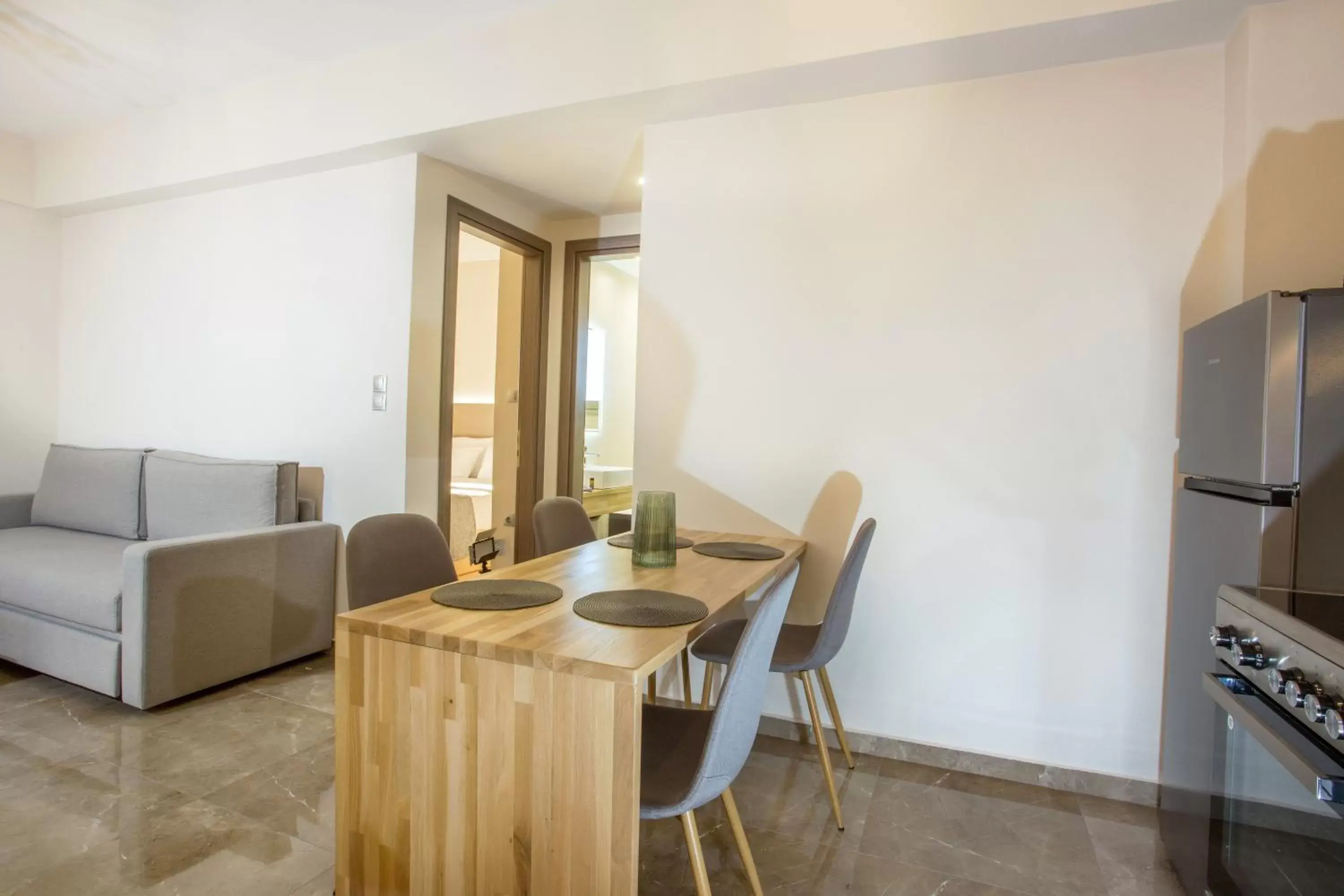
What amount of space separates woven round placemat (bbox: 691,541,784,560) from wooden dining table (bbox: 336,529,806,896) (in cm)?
70

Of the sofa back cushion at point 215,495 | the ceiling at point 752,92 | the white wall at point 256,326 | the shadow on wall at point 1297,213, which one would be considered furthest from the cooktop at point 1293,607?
the sofa back cushion at point 215,495

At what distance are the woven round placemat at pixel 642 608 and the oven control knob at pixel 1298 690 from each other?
0.98 meters

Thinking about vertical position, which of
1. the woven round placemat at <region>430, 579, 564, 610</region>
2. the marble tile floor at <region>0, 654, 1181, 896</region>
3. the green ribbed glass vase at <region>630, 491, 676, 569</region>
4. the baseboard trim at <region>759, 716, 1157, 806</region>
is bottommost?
the marble tile floor at <region>0, 654, 1181, 896</region>

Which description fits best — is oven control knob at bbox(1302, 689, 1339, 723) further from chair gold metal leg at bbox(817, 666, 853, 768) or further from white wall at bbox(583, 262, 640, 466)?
white wall at bbox(583, 262, 640, 466)

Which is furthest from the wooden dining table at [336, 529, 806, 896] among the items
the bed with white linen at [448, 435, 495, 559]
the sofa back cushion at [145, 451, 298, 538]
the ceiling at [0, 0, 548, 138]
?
the bed with white linen at [448, 435, 495, 559]

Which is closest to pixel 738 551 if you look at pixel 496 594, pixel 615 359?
pixel 496 594

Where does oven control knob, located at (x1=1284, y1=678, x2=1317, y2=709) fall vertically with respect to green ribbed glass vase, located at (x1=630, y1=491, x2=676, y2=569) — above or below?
below

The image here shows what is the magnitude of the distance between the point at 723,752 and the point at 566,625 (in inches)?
15.2

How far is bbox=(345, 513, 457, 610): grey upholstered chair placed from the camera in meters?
1.83

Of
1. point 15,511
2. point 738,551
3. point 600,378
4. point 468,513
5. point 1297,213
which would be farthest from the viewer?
point 600,378

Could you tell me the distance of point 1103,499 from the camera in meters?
2.21

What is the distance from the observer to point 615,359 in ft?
19.6

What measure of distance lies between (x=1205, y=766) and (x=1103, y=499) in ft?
2.86

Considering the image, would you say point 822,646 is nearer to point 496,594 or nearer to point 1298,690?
point 496,594
